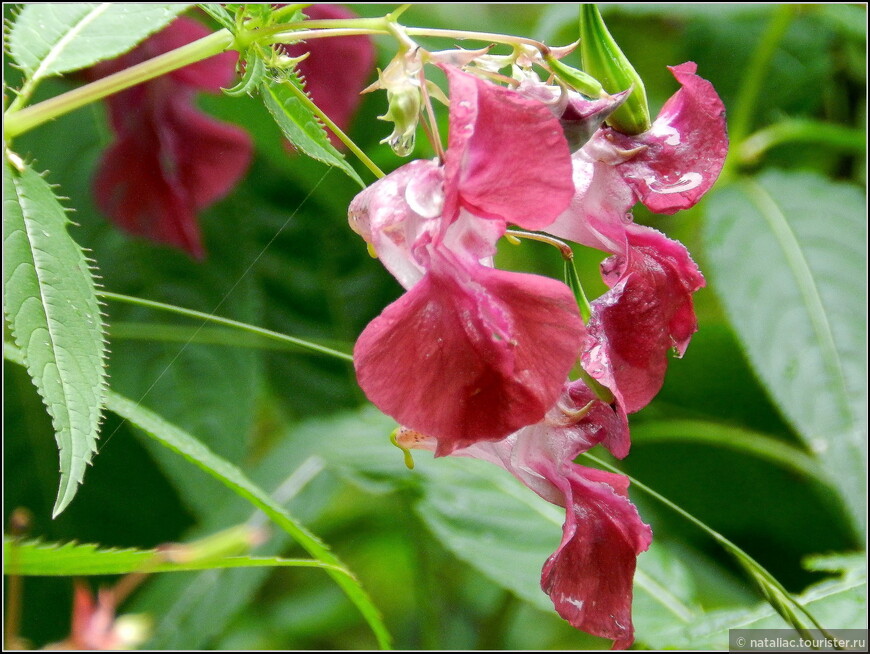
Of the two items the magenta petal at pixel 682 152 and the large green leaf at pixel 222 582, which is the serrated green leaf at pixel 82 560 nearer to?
the magenta petal at pixel 682 152

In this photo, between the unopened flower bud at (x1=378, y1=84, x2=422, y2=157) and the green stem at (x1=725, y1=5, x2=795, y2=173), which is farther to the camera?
the green stem at (x1=725, y1=5, x2=795, y2=173)

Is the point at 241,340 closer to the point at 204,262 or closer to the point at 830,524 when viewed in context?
the point at 204,262

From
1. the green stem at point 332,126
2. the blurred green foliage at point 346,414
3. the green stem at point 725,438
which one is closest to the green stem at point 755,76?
the blurred green foliage at point 346,414

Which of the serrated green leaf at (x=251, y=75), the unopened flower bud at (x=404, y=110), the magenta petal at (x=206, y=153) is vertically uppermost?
the serrated green leaf at (x=251, y=75)

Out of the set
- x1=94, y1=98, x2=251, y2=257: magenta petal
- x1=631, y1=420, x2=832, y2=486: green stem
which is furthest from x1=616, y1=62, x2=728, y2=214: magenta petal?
x1=631, y1=420, x2=832, y2=486: green stem

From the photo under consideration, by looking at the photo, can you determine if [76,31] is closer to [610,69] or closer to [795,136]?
[610,69]

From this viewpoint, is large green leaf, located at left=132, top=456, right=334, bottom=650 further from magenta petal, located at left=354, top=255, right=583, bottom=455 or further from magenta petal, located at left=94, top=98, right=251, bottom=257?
magenta petal, located at left=354, top=255, right=583, bottom=455

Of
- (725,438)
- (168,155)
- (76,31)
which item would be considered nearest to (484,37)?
(76,31)
